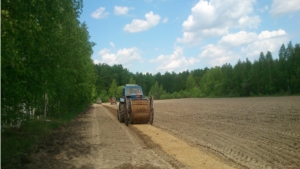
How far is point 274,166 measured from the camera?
305 inches

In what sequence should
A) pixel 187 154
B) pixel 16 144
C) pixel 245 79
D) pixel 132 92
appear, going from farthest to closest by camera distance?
pixel 245 79
pixel 132 92
pixel 16 144
pixel 187 154

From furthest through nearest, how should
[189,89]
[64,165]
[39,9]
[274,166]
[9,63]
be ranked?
[189,89], [39,9], [64,165], [274,166], [9,63]

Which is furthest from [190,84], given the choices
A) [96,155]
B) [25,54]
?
[25,54]

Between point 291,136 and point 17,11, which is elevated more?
point 17,11

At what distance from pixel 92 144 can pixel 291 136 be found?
799cm

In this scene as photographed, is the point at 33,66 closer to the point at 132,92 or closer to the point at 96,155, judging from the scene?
Answer: the point at 96,155

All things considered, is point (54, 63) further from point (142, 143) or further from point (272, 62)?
point (272, 62)

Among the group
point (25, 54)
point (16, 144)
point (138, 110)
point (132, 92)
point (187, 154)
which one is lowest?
point (187, 154)

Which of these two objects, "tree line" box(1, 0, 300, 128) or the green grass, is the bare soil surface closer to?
the green grass

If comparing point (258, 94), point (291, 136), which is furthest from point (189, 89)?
point (291, 136)

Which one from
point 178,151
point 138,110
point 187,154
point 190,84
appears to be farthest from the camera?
point 190,84

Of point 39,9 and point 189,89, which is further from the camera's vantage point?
point 189,89

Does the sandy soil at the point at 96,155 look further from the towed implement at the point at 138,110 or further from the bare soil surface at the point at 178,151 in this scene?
the towed implement at the point at 138,110

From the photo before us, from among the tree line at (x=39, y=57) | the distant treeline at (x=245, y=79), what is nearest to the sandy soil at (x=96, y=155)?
the tree line at (x=39, y=57)
